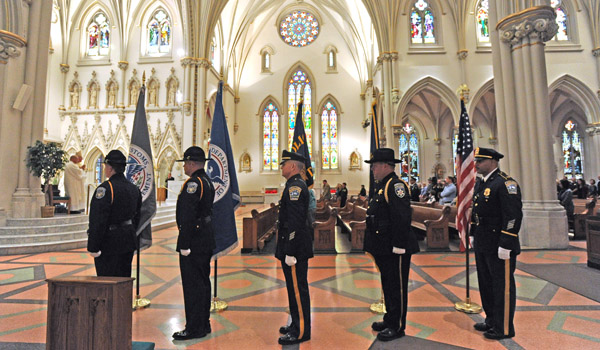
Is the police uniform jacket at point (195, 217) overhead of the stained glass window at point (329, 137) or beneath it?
beneath

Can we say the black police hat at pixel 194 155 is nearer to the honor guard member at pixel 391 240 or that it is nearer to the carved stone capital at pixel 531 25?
the honor guard member at pixel 391 240

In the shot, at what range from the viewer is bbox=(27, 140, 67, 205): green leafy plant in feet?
25.0

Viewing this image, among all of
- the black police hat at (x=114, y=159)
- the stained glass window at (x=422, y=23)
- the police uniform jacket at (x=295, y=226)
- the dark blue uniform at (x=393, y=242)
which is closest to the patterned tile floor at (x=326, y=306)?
the dark blue uniform at (x=393, y=242)

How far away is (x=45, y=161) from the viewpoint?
762 cm

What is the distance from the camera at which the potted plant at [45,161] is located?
7.63 metres

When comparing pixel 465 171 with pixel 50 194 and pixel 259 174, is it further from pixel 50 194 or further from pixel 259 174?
pixel 259 174

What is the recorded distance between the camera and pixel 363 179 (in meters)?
21.3

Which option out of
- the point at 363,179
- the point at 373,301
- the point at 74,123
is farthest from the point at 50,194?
the point at 363,179

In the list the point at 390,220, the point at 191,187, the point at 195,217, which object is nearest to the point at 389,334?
the point at 390,220

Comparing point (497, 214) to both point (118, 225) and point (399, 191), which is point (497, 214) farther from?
point (118, 225)

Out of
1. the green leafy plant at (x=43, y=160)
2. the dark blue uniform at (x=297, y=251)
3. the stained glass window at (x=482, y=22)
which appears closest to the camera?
the dark blue uniform at (x=297, y=251)

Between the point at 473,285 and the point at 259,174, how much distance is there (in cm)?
1840

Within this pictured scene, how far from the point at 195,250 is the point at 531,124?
755 cm

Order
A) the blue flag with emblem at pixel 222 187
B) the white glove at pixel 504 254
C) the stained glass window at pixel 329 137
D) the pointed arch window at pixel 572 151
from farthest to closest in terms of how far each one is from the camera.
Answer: the stained glass window at pixel 329 137 → the pointed arch window at pixel 572 151 → the blue flag with emblem at pixel 222 187 → the white glove at pixel 504 254
